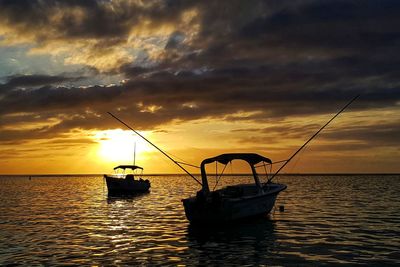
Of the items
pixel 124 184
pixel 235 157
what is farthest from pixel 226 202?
pixel 124 184

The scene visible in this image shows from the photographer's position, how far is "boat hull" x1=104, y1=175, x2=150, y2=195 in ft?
210

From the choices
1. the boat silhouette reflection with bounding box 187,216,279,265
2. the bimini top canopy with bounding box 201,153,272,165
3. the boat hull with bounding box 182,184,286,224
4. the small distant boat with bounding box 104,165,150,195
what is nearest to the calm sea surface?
the boat silhouette reflection with bounding box 187,216,279,265

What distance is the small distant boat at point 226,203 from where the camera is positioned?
2470cm

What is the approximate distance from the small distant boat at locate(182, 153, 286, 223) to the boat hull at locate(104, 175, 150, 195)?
37.3 m

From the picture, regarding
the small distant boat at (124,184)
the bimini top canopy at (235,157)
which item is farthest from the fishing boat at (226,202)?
the small distant boat at (124,184)

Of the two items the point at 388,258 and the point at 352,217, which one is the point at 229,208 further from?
the point at 352,217

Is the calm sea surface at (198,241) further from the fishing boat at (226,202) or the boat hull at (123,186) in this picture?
the boat hull at (123,186)

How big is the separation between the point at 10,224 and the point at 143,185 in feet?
131

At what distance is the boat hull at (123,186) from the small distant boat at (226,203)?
3733 centimetres

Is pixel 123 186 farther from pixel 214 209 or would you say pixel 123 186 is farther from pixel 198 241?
pixel 198 241

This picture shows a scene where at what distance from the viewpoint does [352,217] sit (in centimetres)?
3195

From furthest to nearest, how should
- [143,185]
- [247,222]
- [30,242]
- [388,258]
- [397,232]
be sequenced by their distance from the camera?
[143,185] → [247,222] → [397,232] → [30,242] → [388,258]

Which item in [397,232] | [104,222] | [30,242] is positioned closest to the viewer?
[30,242]

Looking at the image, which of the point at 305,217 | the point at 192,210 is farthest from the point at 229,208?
the point at 305,217
